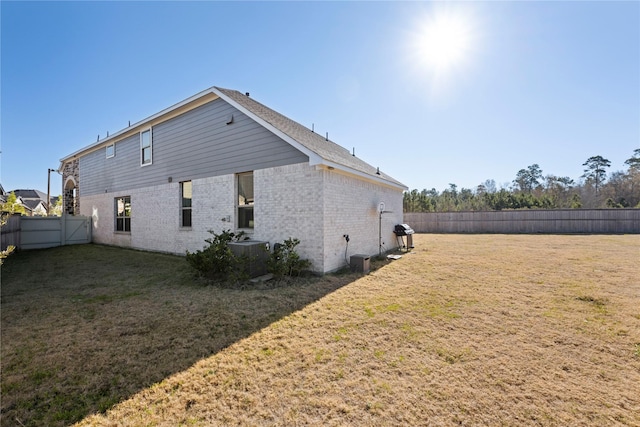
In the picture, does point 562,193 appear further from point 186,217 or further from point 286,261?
point 186,217

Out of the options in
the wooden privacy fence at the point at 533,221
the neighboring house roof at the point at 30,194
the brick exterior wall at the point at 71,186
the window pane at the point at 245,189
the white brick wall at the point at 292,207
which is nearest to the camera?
the white brick wall at the point at 292,207

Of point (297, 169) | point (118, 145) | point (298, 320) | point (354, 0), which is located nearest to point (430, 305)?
point (298, 320)

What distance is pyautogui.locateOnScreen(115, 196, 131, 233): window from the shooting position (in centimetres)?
1210

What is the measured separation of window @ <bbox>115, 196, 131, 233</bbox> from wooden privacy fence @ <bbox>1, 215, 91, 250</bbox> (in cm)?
312

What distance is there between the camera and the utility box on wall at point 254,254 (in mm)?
6281

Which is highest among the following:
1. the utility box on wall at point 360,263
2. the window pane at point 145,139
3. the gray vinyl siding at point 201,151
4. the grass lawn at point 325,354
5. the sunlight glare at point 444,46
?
the sunlight glare at point 444,46

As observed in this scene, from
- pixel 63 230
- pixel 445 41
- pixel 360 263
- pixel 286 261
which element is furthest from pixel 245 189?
pixel 63 230

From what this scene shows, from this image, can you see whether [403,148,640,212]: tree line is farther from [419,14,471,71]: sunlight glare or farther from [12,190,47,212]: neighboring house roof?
[12,190,47,212]: neighboring house roof

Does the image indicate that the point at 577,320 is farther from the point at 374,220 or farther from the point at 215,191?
the point at 215,191

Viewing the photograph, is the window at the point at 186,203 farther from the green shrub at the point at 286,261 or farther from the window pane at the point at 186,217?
the green shrub at the point at 286,261

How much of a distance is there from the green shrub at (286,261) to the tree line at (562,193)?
82.9 feet

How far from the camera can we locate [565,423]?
192cm

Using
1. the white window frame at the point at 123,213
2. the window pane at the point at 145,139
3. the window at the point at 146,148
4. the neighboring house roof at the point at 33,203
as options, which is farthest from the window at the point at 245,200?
the neighboring house roof at the point at 33,203

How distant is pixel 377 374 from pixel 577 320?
350 cm
